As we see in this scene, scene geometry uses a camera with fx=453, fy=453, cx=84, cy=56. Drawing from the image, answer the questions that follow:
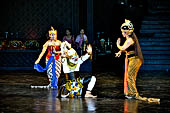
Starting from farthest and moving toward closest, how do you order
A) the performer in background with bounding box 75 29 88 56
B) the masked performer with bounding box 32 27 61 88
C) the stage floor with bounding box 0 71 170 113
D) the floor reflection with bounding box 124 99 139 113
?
the performer in background with bounding box 75 29 88 56
the masked performer with bounding box 32 27 61 88
the stage floor with bounding box 0 71 170 113
the floor reflection with bounding box 124 99 139 113

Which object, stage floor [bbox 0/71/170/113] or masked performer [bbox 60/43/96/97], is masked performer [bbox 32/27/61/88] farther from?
masked performer [bbox 60/43/96/97]

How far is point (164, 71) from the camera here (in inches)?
750

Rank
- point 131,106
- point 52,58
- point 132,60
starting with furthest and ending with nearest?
point 52,58
point 132,60
point 131,106

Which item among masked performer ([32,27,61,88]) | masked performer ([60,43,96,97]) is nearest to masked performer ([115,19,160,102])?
masked performer ([60,43,96,97])

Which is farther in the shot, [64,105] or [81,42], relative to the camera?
[81,42]

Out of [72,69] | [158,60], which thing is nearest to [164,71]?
[158,60]

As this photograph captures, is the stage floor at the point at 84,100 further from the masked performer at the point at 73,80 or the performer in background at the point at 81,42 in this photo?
the performer in background at the point at 81,42

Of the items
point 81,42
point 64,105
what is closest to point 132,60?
point 64,105

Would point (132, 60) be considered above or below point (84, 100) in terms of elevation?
above

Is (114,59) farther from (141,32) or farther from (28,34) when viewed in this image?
(28,34)

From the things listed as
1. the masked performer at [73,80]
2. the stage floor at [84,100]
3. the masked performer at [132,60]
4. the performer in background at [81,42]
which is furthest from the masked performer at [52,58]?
the performer in background at [81,42]

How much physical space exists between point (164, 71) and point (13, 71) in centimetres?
638

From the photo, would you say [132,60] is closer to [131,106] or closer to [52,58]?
[131,106]

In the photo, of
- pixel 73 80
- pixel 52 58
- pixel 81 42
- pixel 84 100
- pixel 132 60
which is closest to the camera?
pixel 84 100
